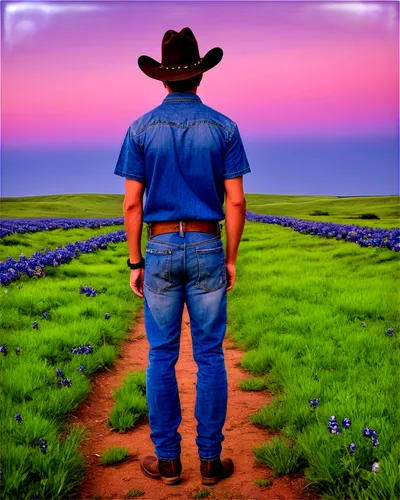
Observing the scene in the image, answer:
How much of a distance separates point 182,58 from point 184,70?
104 millimetres

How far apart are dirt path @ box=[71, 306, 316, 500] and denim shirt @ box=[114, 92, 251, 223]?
2363 millimetres

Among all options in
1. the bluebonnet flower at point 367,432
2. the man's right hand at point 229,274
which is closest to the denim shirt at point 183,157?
the man's right hand at point 229,274

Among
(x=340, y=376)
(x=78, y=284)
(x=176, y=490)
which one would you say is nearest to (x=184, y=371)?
(x=340, y=376)

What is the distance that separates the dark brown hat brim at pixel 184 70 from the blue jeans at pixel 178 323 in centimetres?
137

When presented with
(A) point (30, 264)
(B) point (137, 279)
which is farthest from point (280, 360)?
(A) point (30, 264)

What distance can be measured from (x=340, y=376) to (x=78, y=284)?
771 cm

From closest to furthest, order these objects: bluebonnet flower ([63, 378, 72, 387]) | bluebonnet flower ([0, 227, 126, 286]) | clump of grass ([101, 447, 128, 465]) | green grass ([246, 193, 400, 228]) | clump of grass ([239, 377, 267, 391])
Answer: clump of grass ([101, 447, 128, 465]), bluebonnet flower ([63, 378, 72, 387]), clump of grass ([239, 377, 267, 391]), bluebonnet flower ([0, 227, 126, 286]), green grass ([246, 193, 400, 228])

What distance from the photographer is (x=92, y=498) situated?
170 inches

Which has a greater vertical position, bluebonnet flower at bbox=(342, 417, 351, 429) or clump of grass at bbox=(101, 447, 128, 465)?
bluebonnet flower at bbox=(342, 417, 351, 429)

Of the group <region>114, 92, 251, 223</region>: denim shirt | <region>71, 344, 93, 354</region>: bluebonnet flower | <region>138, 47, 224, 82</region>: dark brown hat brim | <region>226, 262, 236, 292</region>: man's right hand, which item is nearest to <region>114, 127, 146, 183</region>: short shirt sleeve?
<region>114, 92, 251, 223</region>: denim shirt

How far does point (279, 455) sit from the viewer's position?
461 centimetres

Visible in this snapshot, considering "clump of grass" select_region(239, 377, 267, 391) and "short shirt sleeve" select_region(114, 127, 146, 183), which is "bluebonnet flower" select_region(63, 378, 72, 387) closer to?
"clump of grass" select_region(239, 377, 267, 391)

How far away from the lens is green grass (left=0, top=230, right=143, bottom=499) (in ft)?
14.3

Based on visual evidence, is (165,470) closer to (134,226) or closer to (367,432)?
(367,432)
